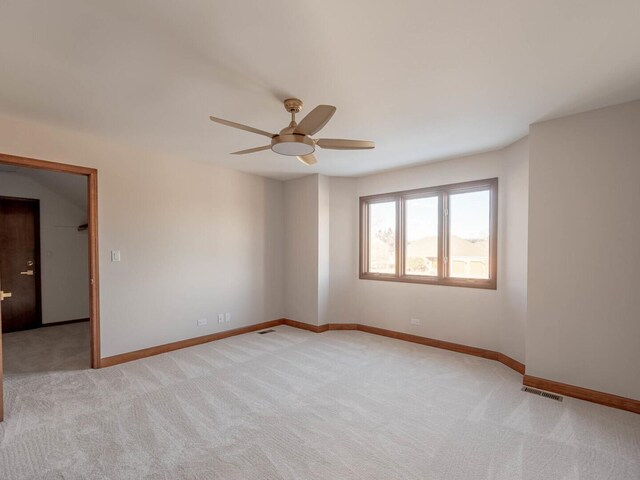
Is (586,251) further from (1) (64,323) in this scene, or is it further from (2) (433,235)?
(1) (64,323)

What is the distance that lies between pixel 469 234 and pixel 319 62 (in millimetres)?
3092

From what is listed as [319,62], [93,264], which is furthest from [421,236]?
[93,264]

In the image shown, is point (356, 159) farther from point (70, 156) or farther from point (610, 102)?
point (70, 156)

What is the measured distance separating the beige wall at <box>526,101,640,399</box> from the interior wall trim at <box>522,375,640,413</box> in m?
0.05

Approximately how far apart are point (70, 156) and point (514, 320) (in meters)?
5.22

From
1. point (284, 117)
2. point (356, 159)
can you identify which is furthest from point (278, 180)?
point (284, 117)

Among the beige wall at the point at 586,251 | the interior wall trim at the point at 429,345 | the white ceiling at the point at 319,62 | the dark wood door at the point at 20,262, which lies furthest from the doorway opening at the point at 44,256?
the beige wall at the point at 586,251

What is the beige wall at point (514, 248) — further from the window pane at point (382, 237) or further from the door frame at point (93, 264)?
the door frame at point (93, 264)

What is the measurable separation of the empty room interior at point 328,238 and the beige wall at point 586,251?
0.05 ft

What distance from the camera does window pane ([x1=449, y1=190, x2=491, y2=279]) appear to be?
3.95 m

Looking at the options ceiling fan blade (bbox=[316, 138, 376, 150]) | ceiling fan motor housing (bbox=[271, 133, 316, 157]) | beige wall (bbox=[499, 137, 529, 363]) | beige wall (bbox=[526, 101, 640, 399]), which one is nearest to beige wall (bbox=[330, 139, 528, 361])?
beige wall (bbox=[499, 137, 529, 363])

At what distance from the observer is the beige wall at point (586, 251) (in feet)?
8.48

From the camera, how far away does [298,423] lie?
239 centimetres

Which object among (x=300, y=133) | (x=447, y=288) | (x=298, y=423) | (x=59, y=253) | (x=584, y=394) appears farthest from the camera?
(x=59, y=253)
